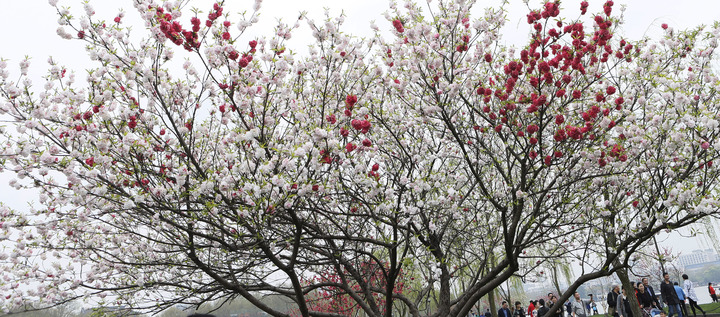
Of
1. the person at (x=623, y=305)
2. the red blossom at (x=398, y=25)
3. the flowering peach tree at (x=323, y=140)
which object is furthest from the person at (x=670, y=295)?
the red blossom at (x=398, y=25)

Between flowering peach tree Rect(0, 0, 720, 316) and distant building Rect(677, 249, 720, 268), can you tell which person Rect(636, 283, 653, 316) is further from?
flowering peach tree Rect(0, 0, 720, 316)

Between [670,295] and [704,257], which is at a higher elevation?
[704,257]

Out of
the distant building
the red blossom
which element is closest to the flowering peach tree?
the red blossom

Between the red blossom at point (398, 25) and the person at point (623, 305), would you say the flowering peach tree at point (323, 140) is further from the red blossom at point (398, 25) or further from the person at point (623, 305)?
the person at point (623, 305)

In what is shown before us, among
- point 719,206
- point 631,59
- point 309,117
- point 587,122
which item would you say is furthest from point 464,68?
point 719,206

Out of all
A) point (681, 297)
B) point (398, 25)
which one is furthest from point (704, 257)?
point (398, 25)

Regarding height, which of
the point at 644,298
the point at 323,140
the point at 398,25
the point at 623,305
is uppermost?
the point at 398,25

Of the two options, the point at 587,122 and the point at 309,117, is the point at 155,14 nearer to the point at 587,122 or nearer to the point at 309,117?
the point at 309,117

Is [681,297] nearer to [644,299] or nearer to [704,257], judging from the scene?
[644,299]

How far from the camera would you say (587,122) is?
5.25 metres

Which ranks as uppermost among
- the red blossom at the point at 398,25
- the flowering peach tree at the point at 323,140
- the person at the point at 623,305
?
the red blossom at the point at 398,25

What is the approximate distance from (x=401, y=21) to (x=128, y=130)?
360 centimetres

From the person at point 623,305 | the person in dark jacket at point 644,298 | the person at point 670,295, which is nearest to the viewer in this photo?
the person at point 670,295

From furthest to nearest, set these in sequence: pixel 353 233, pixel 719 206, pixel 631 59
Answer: pixel 353 233 → pixel 631 59 → pixel 719 206
